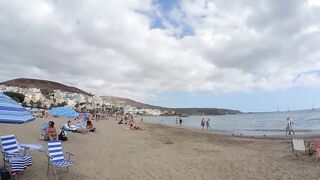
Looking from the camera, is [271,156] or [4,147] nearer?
[4,147]

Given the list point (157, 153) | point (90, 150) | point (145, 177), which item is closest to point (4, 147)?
point (145, 177)

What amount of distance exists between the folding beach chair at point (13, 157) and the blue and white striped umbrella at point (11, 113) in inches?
45.5

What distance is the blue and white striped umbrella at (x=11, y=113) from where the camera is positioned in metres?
5.91

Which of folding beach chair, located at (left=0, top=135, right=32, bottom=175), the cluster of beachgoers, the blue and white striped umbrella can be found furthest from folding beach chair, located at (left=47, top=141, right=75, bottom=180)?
the blue and white striped umbrella

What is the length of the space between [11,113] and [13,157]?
1.69m

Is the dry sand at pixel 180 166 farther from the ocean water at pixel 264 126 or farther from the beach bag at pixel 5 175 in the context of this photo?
the ocean water at pixel 264 126

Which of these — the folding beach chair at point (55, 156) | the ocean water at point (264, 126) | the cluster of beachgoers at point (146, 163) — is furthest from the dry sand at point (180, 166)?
the ocean water at point (264, 126)

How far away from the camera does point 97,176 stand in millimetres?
8414

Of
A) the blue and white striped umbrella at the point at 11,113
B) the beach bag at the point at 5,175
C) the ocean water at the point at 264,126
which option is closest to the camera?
the blue and white striped umbrella at the point at 11,113

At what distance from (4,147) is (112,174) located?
2752 millimetres

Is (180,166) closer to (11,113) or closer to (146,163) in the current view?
(146,163)

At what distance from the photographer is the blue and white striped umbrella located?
5.91 metres

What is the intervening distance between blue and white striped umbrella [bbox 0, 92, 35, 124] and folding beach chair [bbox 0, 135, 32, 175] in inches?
45.5

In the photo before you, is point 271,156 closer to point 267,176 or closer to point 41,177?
point 267,176
